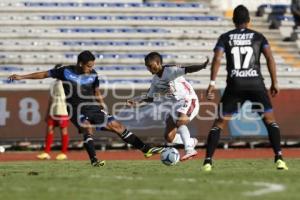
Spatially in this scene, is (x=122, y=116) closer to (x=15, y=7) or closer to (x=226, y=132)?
(x=226, y=132)

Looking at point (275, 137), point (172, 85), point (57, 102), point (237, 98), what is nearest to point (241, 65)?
point (237, 98)

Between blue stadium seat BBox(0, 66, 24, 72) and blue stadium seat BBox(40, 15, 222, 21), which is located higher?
blue stadium seat BBox(40, 15, 222, 21)

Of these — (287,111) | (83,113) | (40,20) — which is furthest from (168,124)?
(40,20)

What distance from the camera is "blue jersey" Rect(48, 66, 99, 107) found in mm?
13109

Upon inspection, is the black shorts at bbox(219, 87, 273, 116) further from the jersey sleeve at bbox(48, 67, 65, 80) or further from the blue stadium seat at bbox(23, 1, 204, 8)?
the blue stadium seat at bbox(23, 1, 204, 8)

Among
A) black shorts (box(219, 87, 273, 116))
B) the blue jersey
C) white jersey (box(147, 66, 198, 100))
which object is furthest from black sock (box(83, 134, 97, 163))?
black shorts (box(219, 87, 273, 116))

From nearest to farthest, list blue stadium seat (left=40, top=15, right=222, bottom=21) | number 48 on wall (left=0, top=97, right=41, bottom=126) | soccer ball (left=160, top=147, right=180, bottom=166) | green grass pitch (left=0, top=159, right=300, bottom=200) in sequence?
1. green grass pitch (left=0, top=159, right=300, bottom=200)
2. soccer ball (left=160, top=147, right=180, bottom=166)
3. number 48 on wall (left=0, top=97, right=41, bottom=126)
4. blue stadium seat (left=40, top=15, right=222, bottom=21)

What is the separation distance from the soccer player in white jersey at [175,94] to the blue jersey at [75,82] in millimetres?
699

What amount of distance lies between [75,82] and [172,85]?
153 centimetres

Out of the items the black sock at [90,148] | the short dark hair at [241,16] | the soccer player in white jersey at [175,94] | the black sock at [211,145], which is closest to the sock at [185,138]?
the soccer player in white jersey at [175,94]

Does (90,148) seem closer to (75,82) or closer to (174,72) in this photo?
(75,82)

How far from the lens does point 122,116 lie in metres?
22.5

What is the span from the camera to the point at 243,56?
36.3ft

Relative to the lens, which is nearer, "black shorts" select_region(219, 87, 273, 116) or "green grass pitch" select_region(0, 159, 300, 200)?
"green grass pitch" select_region(0, 159, 300, 200)
